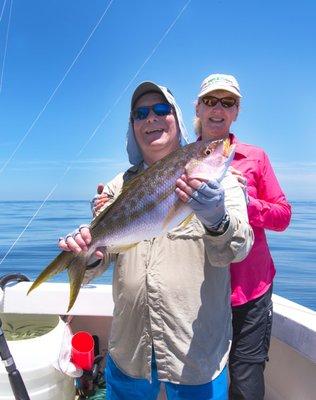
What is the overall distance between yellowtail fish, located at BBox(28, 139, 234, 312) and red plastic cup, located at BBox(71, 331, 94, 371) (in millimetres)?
1763

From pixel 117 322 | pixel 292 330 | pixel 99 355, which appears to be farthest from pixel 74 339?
pixel 292 330

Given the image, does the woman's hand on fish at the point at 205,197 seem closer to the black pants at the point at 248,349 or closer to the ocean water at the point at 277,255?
the black pants at the point at 248,349

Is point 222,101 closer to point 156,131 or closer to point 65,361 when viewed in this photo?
point 156,131

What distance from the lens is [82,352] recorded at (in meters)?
3.44

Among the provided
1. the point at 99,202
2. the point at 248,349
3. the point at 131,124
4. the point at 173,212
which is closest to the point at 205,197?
the point at 173,212

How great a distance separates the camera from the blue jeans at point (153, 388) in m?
2.03

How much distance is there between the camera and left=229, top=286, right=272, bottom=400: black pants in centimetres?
275

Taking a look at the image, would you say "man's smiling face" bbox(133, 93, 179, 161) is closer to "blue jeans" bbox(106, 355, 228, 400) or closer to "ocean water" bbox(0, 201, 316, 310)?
"blue jeans" bbox(106, 355, 228, 400)

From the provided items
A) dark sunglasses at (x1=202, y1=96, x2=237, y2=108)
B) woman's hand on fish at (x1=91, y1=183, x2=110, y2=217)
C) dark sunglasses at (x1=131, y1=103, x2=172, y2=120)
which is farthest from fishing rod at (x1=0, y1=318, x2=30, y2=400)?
dark sunglasses at (x1=202, y1=96, x2=237, y2=108)

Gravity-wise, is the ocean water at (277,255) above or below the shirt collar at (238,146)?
below

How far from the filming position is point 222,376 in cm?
211

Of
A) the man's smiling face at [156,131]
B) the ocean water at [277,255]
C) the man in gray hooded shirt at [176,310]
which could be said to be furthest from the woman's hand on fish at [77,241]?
the ocean water at [277,255]

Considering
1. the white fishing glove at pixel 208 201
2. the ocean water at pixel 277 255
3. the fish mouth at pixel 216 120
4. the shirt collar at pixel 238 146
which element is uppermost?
the fish mouth at pixel 216 120

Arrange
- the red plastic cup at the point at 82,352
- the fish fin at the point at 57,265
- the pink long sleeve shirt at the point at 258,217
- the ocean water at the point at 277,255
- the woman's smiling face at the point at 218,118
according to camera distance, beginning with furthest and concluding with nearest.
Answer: the ocean water at the point at 277,255 → the red plastic cup at the point at 82,352 → the woman's smiling face at the point at 218,118 → the pink long sleeve shirt at the point at 258,217 → the fish fin at the point at 57,265
